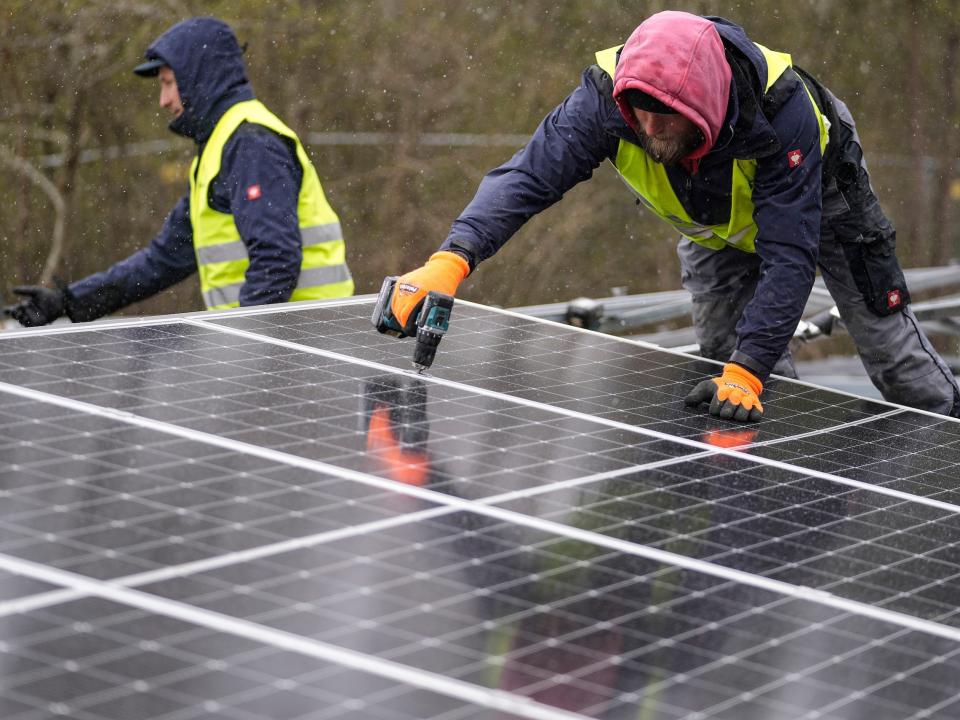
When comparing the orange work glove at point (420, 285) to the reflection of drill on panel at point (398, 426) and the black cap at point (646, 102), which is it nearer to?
the reflection of drill on panel at point (398, 426)

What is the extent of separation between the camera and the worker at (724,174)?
15.0 feet

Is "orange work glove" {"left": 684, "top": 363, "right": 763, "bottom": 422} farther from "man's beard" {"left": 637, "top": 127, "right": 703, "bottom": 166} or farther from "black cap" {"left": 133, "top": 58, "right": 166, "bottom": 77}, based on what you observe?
"black cap" {"left": 133, "top": 58, "right": 166, "bottom": 77}

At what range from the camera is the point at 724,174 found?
5082mm

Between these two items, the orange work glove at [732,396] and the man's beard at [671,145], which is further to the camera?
the man's beard at [671,145]

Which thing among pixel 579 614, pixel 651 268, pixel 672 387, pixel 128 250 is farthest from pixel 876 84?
pixel 579 614

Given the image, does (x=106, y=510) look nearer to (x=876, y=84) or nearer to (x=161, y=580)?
(x=161, y=580)

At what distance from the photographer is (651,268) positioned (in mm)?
14141

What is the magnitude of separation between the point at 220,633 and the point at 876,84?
1334 cm

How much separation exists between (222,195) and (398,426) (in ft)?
9.02

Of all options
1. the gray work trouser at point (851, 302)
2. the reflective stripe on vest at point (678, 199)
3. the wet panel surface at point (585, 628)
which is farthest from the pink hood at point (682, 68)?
the wet panel surface at point (585, 628)

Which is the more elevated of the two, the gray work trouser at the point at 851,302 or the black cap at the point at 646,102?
the black cap at the point at 646,102

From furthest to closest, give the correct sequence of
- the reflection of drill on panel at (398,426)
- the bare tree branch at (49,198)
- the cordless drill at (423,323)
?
the bare tree branch at (49,198)
the cordless drill at (423,323)
the reflection of drill on panel at (398,426)

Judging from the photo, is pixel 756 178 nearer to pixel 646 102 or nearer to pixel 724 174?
pixel 724 174

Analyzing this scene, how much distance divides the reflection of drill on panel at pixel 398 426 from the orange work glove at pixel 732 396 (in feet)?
2.91
